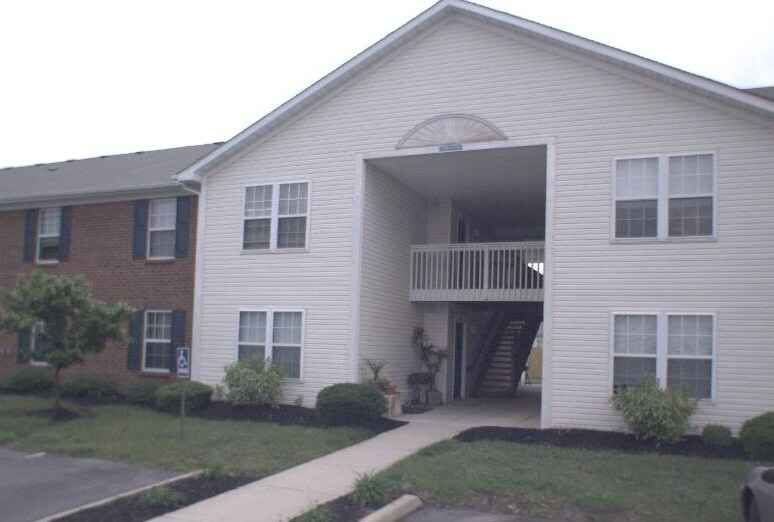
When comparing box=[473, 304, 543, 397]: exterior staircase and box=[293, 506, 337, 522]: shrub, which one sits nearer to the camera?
box=[293, 506, 337, 522]: shrub

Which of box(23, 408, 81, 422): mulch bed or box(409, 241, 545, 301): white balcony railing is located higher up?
box(409, 241, 545, 301): white balcony railing

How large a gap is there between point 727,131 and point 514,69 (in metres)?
4.29

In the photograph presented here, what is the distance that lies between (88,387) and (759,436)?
587 inches

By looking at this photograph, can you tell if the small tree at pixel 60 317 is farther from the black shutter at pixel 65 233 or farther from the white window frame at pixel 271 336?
the black shutter at pixel 65 233

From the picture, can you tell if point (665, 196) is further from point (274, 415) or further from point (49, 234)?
point (49, 234)

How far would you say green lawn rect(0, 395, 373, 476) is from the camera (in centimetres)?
1245

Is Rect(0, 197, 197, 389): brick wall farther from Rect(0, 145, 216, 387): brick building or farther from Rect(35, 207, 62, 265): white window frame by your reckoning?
Rect(35, 207, 62, 265): white window frame

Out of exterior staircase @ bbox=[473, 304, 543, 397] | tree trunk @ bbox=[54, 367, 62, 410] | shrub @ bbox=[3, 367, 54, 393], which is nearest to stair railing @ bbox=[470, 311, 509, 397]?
exterior staircase @ bbox=[473, 304, 543, 397]

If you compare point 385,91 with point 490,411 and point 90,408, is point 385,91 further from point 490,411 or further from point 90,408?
point 90,408

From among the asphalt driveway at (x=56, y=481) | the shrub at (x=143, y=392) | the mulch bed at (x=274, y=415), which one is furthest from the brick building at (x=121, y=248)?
the asphalt driveway at (x=56, y=481)

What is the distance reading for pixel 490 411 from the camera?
19484mm

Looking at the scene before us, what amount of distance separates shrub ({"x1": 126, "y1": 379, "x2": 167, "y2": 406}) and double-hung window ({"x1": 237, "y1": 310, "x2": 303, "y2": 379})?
2.20 meters

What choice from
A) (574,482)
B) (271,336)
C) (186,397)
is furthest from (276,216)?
(574,482)

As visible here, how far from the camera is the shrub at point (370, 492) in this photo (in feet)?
32.1
